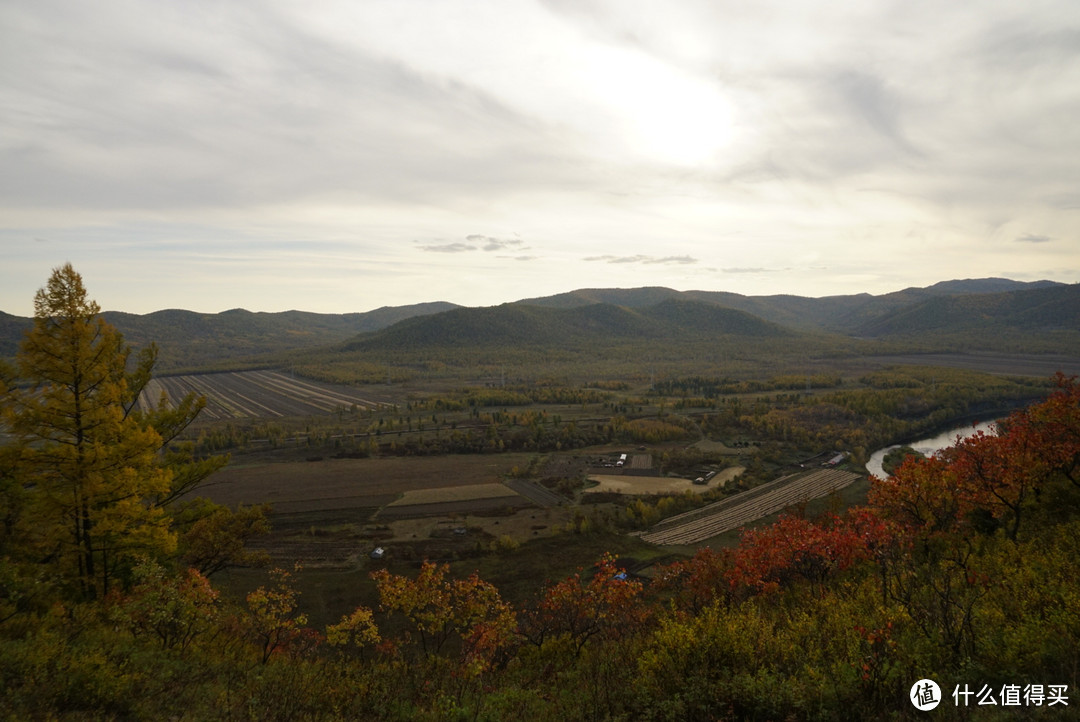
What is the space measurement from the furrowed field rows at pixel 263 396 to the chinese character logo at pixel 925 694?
127224 millimetres

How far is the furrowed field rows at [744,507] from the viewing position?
58188 millimetres

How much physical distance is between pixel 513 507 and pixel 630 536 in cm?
1618

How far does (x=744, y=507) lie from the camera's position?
65.4 meters

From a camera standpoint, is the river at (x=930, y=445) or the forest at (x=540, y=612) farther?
the river at (x=930, y=445)

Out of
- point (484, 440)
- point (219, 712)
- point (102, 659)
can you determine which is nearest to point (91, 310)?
point (102, 659)

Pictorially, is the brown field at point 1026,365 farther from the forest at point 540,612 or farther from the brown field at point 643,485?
the forest at point 540,612

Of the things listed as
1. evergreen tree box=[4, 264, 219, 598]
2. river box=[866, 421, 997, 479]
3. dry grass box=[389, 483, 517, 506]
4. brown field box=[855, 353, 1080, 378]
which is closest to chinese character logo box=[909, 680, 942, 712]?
evergreen tree box=[4, 264, 219, 598]

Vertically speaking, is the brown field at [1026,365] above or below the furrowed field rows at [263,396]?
above

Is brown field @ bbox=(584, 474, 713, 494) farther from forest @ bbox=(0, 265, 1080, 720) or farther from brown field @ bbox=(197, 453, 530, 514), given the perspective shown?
forest @ bbox=(0, 265, 1080, 720)

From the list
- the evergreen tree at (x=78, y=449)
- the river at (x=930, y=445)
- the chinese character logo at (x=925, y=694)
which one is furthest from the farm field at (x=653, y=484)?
the chinese character logo at (x=925, y=694)

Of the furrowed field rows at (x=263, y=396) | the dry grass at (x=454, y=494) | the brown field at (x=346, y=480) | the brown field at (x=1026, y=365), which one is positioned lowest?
the dry grass at (x=454, y=494)

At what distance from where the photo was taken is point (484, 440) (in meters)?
100

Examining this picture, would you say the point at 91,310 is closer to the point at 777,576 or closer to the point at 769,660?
the point at 769,660

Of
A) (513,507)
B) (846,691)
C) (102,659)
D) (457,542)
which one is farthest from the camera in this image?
(513,507)
